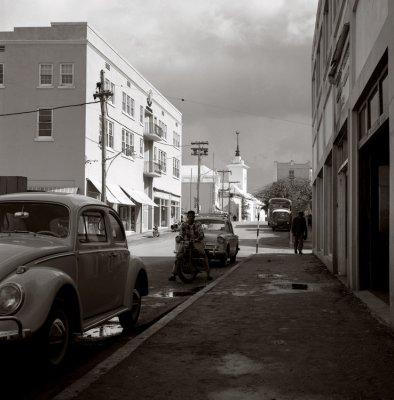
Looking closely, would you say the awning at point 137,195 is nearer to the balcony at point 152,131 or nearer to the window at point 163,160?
the balcony at point 152,131

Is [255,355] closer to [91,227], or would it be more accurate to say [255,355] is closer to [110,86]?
[91,227]

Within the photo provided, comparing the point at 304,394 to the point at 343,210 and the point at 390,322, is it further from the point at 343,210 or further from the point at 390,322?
the point at 343,210

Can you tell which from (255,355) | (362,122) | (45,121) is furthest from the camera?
(45,121)

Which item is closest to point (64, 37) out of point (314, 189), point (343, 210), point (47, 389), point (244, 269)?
point (314, 189)

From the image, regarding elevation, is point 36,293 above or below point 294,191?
below

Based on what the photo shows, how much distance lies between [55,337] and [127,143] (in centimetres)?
3983

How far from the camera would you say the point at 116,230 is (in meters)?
7.81

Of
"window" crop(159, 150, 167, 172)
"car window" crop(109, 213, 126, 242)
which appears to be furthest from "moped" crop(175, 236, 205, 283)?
"window" crop(159, 150, 167, 172)

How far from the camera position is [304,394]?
4922 millimetres

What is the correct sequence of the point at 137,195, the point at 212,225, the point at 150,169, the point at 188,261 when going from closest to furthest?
the point at 188,261 < the point at 212,225 < the point at 137,195 < the point at 150,169

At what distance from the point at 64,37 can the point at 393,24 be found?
31.7 meters

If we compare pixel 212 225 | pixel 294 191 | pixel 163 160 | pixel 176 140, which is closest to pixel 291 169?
pixel 294 191

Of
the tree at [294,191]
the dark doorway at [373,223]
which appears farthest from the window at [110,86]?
the tree at [294,191]

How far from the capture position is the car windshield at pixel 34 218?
636 cm
